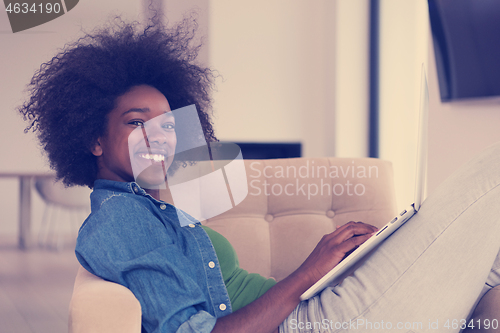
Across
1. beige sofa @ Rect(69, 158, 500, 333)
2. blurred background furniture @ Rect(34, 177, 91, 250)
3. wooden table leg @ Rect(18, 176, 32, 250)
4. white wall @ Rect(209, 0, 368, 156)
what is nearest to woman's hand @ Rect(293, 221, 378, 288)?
beige sofa @ Rect(69, 158, 500, 333)

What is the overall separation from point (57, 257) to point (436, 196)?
2984 millimetres

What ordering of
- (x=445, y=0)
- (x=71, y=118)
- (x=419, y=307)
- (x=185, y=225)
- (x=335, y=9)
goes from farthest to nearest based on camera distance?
1. (x=335, y=9)
2. (x=445, y=0)
3. (x=71, y=118)
4. (x=185, y=225)
5. (x=419, y=307)

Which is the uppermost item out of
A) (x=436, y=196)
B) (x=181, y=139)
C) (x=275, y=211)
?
(x=181, y=139)

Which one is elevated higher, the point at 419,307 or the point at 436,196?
the point at 436,196

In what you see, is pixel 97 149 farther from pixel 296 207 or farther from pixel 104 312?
pixel 296 207

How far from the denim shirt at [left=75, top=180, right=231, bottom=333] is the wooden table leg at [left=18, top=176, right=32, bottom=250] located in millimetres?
2601

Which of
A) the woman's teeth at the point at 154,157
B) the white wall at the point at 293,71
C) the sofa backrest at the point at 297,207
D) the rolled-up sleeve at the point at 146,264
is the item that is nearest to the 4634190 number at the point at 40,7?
the white wall at the point at 293,71

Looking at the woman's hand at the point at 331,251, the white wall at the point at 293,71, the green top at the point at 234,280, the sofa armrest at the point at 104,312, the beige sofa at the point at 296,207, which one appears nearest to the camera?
the sofa armrest at the point at 104,312

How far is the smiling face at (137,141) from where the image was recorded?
888 mm

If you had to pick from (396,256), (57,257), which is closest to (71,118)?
(396,256)

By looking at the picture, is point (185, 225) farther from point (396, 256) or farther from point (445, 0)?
point (445, 0)

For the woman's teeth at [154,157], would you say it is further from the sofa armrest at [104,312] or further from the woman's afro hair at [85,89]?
the sofa armrest at [104,312]

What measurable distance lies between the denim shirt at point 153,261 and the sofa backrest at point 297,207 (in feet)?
1.46

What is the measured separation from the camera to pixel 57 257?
303cm
